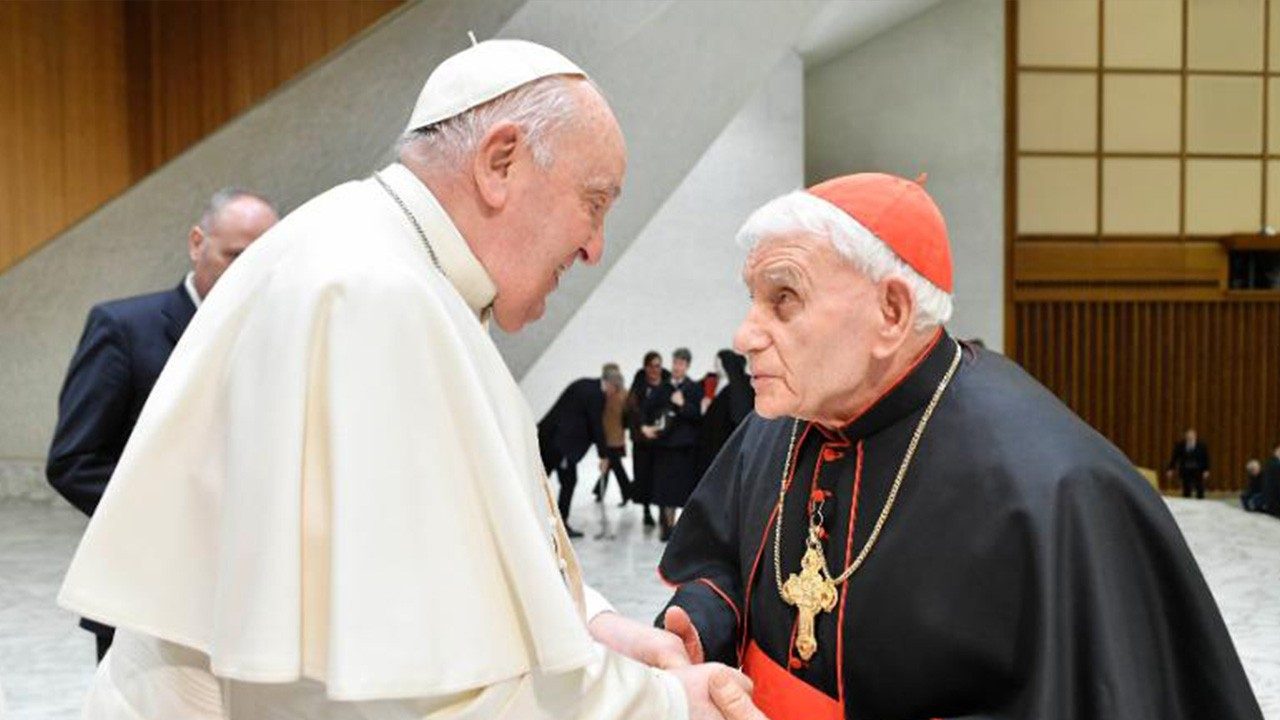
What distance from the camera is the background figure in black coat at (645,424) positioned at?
9.70 metres

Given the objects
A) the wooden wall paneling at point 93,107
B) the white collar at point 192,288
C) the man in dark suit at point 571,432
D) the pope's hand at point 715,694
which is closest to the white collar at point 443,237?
the pope's hand at point 715,694

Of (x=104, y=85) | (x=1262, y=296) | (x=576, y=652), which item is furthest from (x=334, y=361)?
(x=1262, y=296)

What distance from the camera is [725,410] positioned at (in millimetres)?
9289

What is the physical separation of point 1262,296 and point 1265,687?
1373cm

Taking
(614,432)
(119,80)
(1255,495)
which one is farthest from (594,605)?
(1255,495)

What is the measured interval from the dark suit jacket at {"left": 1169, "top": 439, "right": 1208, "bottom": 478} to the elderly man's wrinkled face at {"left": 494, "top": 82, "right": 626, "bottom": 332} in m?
16.3

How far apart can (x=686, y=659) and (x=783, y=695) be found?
176mm

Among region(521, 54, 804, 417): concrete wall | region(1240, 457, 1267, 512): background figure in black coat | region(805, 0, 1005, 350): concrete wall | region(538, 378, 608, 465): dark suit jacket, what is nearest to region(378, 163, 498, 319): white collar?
region(538, 378, 608, 465): dark suit jacket

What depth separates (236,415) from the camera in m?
1.47

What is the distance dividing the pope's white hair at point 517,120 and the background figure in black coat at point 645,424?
792cm

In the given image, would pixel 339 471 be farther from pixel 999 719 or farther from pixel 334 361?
pixel 999 719

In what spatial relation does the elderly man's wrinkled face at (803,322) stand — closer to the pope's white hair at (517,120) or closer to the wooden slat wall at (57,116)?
the pope's white hair at (517,120)

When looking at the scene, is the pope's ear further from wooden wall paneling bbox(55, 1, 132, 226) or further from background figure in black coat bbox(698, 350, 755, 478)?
wooden wall paneling bbox(55, 1, 132, 226)

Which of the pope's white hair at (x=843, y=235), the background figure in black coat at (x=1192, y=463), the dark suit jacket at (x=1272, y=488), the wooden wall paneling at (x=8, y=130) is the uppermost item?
the wooden wall paneling at (x=8, y=130)
